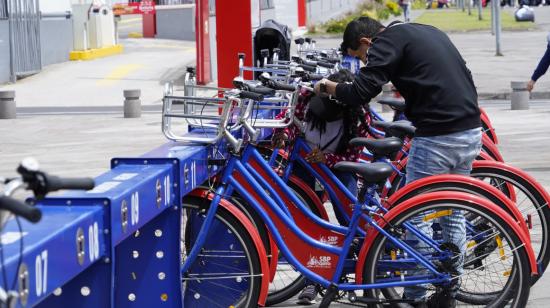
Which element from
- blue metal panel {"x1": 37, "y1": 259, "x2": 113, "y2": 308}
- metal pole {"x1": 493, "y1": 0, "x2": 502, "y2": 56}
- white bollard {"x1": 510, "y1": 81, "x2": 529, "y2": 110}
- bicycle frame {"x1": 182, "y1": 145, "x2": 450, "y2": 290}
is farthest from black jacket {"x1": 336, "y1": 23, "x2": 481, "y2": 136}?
metal pole {"x1": 493, "y1": 0, "x2": 502, "y2": 56}

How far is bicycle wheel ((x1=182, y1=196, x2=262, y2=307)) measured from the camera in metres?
6.50

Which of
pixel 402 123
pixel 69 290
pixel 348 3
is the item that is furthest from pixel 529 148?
pixel 348 3

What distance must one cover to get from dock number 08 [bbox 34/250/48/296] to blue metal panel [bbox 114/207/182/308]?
177cm

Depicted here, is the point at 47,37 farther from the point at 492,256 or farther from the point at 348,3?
the point at 348,3

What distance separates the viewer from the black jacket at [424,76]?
6664 mm

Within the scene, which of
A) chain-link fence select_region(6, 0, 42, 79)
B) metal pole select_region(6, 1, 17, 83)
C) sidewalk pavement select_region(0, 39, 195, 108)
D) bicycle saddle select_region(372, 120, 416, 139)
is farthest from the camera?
chain-link fence select_region(6, 0, 42, 79)

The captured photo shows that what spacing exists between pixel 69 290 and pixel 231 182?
58.4 inches

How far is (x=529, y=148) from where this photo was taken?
1482cm

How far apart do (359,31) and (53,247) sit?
3.27 metres

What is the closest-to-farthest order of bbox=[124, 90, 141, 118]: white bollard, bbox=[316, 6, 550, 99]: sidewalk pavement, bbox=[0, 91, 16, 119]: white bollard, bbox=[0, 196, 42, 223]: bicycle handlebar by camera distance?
bbox=[0, 196, 42, 223]: bicycle handlebar < bbox=[124, 90, 141, 118]: white bollard < bbox=[0, 91, 16, 119]: white bollard < bbox=[316, 6, 550, 99]: sidewalk pavement

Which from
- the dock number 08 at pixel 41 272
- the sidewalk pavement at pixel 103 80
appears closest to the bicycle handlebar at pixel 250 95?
the dock number 08 at pixel 41 272

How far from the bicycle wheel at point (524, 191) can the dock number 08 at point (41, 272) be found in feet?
12.3

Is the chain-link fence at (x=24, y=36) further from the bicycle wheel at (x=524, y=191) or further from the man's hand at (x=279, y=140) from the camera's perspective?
the bicycle wheel at (x=524, y=191)

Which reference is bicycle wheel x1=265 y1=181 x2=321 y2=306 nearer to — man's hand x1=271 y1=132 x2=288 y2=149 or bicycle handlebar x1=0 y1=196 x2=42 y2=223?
man's hand x1=271 y1=132 x2=288 y2=149
